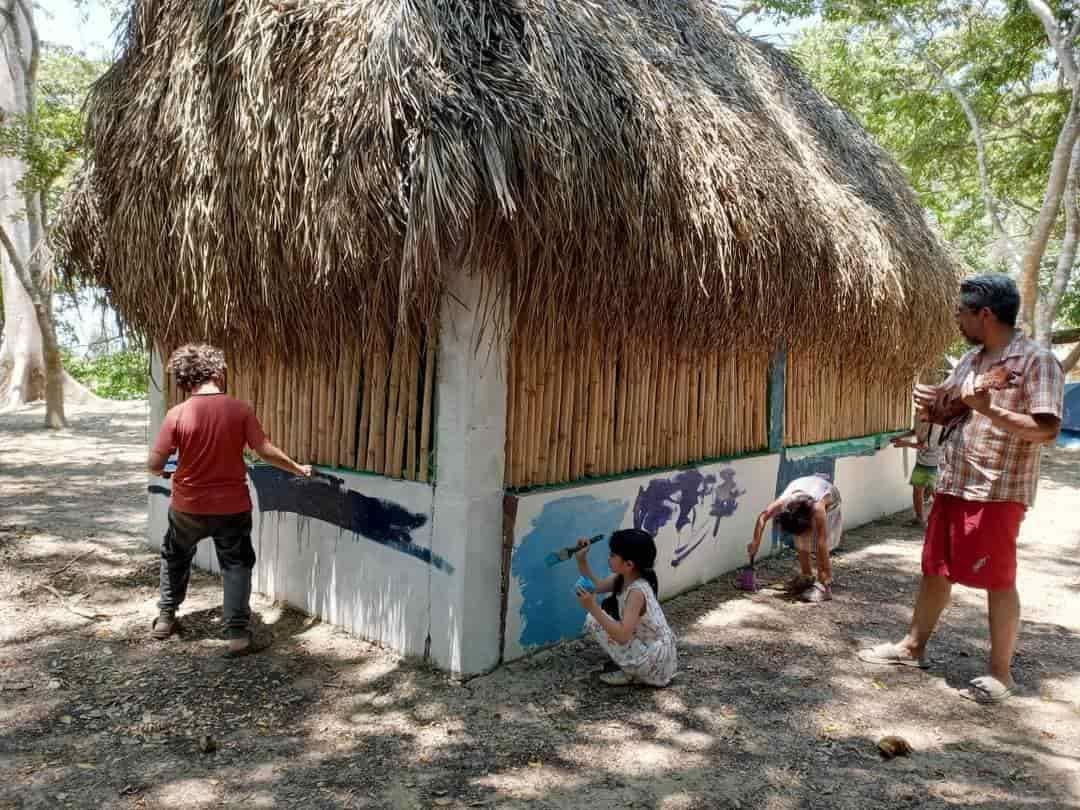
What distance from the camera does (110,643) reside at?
383 centimetres

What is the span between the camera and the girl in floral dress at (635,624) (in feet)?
11.0

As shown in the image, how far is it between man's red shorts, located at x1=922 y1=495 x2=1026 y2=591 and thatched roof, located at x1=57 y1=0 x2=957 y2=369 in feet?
4.98

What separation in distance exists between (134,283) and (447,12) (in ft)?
7.18

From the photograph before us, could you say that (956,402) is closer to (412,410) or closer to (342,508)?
(412,410)

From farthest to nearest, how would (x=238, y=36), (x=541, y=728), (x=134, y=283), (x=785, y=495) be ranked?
(x=785, y=495) < (x=134, y=283) < (x=238, y=36) < (x=541, y=728)

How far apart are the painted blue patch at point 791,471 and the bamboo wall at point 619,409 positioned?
0.46 meters

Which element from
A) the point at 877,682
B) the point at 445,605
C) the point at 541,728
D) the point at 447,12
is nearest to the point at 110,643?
the point at 445,605

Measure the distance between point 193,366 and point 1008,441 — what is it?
11.6 ft

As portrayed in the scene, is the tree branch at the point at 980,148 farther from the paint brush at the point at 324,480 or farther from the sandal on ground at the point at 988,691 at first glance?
the paint brush at the point at 324,480

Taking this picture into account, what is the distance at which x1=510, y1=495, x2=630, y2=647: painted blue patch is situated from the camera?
3.66 m

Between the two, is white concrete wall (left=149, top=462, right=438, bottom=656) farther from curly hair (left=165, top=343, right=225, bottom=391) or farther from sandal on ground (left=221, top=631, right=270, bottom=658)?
curly hair (left=165, top=343, right=225, bottom=391)

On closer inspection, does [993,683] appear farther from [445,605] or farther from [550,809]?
→ [445,605]

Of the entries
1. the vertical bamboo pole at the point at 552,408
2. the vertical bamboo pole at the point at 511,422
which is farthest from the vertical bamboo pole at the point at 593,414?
the vertical bamboo pole at the point at 511,422

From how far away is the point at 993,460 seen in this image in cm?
326
